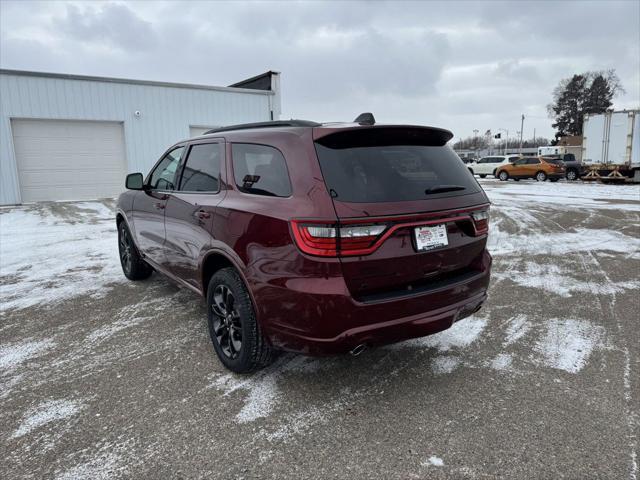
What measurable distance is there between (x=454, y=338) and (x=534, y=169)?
2596 centimetres

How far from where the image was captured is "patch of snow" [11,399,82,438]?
2.60 meters

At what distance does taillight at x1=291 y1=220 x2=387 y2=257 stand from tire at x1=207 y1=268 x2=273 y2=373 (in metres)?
0.69

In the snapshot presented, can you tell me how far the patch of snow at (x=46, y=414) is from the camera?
102 inches

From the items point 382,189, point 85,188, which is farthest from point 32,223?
point 382,189

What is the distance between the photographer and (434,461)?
7.55ft

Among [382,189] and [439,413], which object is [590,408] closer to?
[439,413]

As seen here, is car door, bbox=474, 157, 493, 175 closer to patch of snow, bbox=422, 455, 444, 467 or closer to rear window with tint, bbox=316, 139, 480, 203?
rear window with tint, bbox=316, 139, 480, 203

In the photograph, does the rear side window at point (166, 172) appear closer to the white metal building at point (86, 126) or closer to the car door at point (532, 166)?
the white metal building at point (86, 126)

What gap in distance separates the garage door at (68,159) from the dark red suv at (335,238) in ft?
44.6

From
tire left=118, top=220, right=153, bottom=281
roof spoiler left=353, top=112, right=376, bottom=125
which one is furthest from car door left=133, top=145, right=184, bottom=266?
roof spoiler left=353, top=112, right=376, bottom=125

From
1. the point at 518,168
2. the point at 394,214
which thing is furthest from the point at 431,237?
the point at 518,168

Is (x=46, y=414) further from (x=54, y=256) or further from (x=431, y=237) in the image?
(x=54, y=256)

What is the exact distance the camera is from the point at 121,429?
2580mm

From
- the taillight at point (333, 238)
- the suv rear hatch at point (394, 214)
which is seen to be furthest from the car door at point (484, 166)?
the taillight at point (333, 238)
